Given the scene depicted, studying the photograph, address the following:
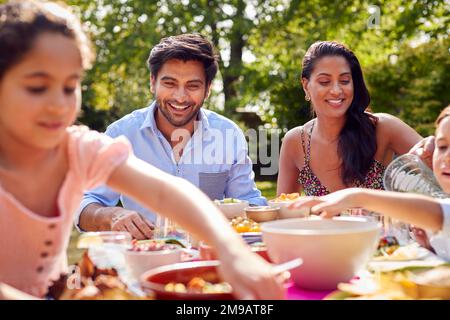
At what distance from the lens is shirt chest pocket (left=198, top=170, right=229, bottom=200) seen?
3.34 metres

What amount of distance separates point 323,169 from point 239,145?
634 millimetres

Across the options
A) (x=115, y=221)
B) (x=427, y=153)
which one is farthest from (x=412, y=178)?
(x=115, y=221)

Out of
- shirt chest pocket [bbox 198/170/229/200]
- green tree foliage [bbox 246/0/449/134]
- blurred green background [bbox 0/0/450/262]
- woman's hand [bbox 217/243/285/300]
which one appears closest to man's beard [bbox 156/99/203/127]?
shirt chest pocket [bbox 198/170/229/200]

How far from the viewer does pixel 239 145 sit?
3467 mm

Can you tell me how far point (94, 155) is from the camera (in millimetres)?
1446

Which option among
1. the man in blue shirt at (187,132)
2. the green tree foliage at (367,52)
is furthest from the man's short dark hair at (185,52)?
the green tree foliage at (367,52)

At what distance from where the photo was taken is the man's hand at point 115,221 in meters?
2.17

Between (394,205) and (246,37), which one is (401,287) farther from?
(246,37)

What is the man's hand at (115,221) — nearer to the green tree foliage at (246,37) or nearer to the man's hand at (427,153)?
the man's hand at (427,153)

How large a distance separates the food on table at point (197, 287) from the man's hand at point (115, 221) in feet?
2.91

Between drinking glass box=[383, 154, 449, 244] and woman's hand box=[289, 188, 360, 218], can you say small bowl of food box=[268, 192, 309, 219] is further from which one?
drinking glass box=[383, 154, 449, 244]

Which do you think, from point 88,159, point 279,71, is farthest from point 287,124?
point 88,159

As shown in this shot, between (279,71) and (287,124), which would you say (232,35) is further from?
(287,124)
